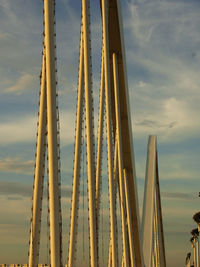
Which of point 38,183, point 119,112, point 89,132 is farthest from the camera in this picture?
point 119,112

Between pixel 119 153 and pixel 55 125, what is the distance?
53.4 feet

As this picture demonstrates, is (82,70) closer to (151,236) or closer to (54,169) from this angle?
(54,169)

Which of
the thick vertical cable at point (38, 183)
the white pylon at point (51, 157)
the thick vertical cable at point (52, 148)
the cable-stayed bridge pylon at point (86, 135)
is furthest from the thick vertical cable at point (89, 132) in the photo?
the thick vertical cable at point (52, 148)

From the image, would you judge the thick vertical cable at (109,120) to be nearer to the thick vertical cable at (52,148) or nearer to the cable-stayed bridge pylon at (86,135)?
the cable-stayed bridge pylon at (86,135)

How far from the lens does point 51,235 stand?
12.6 meters

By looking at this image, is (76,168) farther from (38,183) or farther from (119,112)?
(119,112)

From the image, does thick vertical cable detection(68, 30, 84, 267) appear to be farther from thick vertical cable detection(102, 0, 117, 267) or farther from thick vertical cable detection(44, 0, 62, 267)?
thick vertical cable detection(102, 0, 117, 267)

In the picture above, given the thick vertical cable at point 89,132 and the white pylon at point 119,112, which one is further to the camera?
the white pylon at point 119,112

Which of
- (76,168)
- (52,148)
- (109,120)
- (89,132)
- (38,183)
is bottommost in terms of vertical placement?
(38,183)

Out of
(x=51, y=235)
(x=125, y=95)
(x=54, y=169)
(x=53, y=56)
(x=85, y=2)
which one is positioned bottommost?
(x=51, y=235)

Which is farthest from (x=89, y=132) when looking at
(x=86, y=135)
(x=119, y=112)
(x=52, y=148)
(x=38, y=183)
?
(x=119, y=112)

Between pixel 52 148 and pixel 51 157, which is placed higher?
pixel 52 148

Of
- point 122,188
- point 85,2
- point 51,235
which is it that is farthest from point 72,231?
point 122,188

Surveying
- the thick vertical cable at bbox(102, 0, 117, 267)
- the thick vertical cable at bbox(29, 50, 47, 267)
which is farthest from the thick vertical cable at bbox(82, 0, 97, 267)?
the thick vertical cable at bbox(102, 0, 117, 267)
